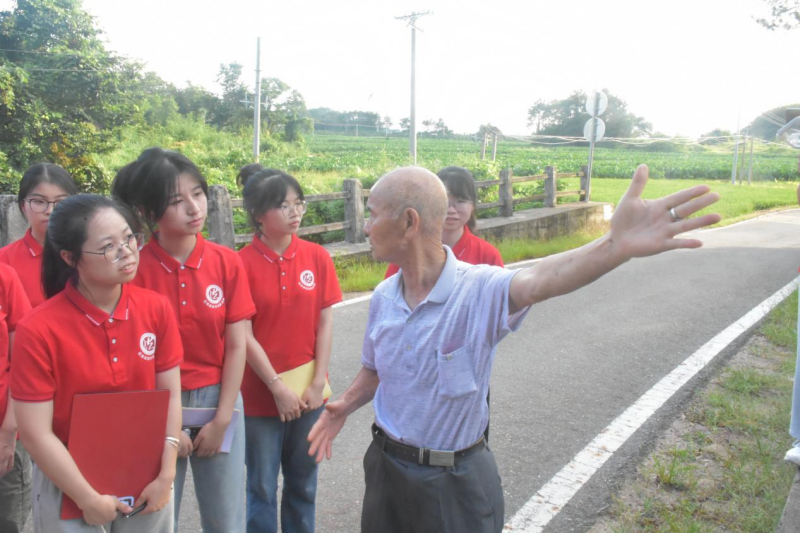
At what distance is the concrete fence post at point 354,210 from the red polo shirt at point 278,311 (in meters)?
7.34

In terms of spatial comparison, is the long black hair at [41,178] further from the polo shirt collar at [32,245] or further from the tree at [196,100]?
the tree at [196,100]

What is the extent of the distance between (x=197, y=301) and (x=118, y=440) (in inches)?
22.4

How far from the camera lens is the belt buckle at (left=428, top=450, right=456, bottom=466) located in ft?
6.67

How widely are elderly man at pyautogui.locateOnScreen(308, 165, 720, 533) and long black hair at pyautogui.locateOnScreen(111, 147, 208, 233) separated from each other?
86cm

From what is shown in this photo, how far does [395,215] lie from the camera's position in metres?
1.98

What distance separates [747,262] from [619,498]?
9994 millimetres

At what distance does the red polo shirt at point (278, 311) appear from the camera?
284 centimetres

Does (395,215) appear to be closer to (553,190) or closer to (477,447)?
(477,447)

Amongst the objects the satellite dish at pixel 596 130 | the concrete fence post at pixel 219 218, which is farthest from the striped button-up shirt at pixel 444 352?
the satellite dish at pixel 596 130

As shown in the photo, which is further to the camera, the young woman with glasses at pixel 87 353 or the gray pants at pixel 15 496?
Answer: the gray pants at pixel 15 496

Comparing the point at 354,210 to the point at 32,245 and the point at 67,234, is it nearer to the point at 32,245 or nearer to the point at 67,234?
the point at 32,245

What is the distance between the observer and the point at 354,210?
10289 millimetres

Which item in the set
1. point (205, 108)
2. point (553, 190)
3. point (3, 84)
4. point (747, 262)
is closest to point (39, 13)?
point (3, 84)

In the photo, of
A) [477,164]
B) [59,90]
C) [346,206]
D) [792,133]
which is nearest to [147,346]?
[792,133]
